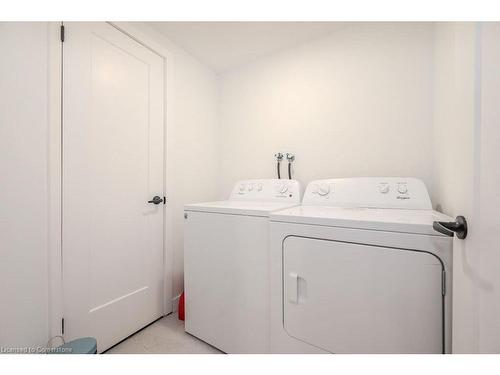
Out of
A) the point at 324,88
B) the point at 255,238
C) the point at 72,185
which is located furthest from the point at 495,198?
the point at 72,185

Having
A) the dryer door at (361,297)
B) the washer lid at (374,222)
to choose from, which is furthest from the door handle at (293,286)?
the washer lid at (374,222)

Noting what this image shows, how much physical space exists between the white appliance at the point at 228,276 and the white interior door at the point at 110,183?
39 centimetres

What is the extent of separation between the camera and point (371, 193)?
142 cm

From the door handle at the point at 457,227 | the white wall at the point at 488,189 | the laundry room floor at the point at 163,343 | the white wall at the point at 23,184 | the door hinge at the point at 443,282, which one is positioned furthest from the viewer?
the laundry room floor at the point at 163,343

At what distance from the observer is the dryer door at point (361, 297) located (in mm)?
832

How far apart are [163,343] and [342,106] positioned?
2150 millimetres

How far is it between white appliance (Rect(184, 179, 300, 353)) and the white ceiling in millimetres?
1352

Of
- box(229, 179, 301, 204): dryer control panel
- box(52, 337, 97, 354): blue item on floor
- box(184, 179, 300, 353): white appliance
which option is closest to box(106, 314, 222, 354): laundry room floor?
box(184, 179, 300, 353): white appliance

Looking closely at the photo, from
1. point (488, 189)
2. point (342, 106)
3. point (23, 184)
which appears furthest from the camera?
point (342, 106)

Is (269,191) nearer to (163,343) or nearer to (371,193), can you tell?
(371,193)

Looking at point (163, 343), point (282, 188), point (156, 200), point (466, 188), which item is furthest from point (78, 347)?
point (466, 188)

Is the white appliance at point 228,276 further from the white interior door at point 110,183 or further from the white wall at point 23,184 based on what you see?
the white wall at point 23,184
